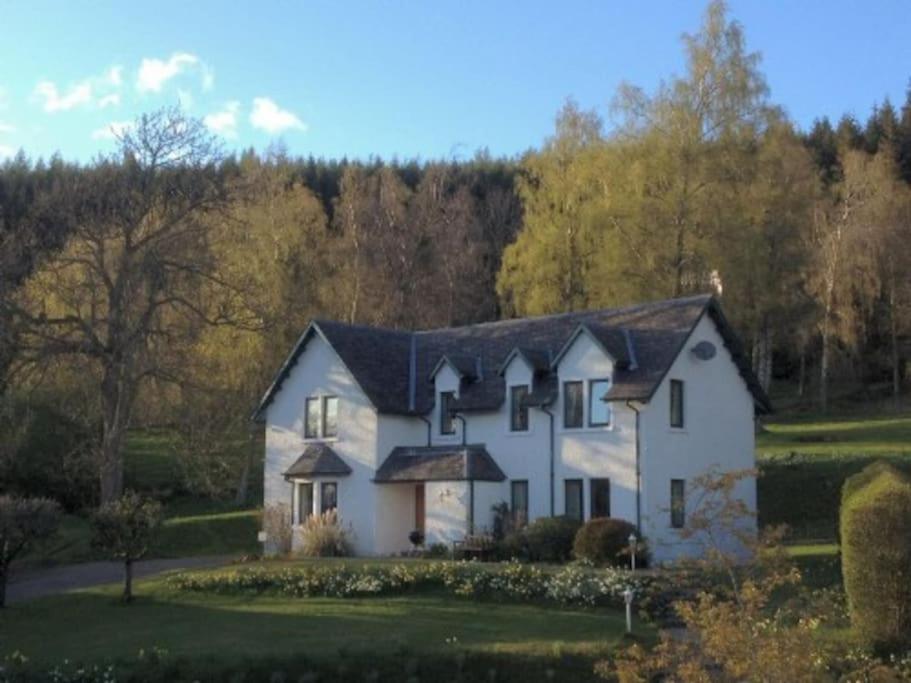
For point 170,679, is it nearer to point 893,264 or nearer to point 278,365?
point 278,365

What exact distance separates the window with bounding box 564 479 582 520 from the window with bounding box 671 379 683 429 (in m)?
3.35

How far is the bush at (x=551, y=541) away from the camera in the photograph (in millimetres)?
33219

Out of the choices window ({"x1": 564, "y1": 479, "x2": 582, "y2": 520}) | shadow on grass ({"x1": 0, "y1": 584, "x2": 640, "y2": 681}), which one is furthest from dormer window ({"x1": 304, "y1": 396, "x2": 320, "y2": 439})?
shadow on grass ({"x1": 0, "y1": 584, "x2": 640, "y2": 681})

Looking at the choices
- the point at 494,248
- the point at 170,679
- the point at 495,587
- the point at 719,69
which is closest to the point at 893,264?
the point at 719,69

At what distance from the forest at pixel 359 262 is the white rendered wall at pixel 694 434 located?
27.1ft

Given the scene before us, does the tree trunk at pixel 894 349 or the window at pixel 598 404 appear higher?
the tree trunk at pixel 894 349

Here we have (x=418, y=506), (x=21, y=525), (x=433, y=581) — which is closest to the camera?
(x=433, y=581)

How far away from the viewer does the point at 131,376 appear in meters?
40.8

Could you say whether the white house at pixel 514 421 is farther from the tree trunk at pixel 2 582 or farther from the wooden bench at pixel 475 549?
the tree trunk at pixel 2 582

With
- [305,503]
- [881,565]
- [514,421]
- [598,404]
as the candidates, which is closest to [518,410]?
[514,421]

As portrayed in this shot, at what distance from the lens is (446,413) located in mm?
39656

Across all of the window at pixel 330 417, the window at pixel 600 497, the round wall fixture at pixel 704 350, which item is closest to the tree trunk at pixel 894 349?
the round wall fixture at pixel 704 350

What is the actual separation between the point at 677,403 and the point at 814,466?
966 centimetres

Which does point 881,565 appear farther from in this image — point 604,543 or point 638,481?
point 638,481
